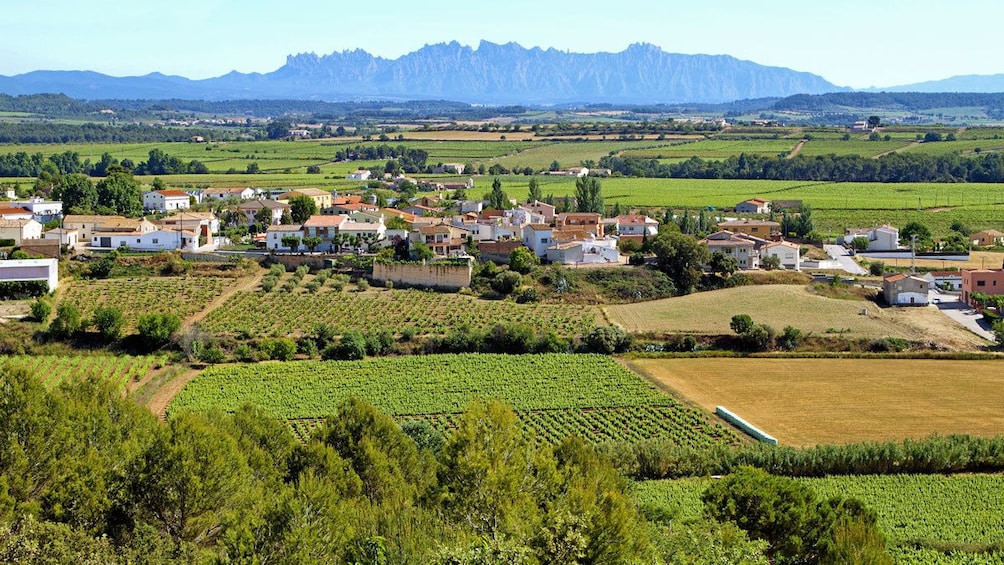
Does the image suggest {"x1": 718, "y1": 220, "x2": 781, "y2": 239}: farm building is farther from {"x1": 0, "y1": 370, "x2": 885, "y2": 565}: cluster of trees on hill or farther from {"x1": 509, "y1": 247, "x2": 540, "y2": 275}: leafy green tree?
{"x1": 0, "y1": 370, "x2": 885, "y2": 565}: cluster of trees on hill

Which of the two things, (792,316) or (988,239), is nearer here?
(792,316)

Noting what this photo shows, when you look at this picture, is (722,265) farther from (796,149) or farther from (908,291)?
(796,149)

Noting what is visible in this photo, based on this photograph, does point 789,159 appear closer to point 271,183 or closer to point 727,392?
point 271,183

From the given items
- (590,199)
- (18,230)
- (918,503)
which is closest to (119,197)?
(18,230)

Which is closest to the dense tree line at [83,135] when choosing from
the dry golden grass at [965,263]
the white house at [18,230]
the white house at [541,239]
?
the white house at [18,230]

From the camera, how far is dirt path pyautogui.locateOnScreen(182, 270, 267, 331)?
3356 cm

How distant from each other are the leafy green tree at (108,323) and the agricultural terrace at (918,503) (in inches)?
678

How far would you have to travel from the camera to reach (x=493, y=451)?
49.2 feet

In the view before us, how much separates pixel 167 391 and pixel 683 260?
60.7 ft

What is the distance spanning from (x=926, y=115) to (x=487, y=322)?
170 meters

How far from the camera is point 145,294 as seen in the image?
36188mm

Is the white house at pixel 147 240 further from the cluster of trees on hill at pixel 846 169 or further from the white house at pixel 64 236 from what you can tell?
the cluster of trees on hill at pixel 846 169

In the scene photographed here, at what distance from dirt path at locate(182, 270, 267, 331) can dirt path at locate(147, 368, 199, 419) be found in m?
3.36

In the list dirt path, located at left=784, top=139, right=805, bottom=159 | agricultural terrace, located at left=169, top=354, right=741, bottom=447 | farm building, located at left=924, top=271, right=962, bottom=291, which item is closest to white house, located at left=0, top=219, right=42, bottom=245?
agricultural terrace, located at left=169, top=354, right=741, bottom=447
